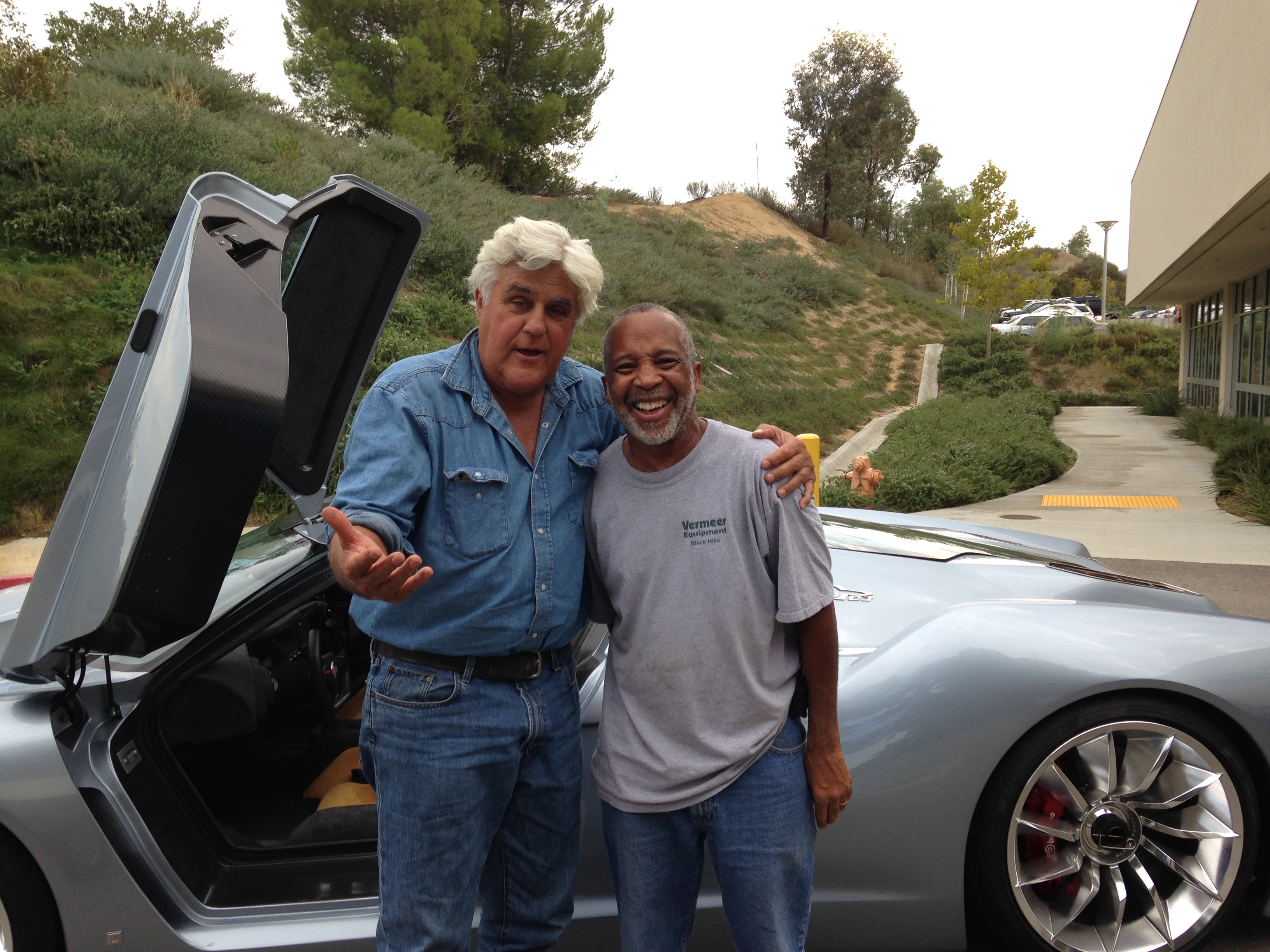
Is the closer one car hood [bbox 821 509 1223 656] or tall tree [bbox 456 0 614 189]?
car hood [bbox 821 509 1223 656]

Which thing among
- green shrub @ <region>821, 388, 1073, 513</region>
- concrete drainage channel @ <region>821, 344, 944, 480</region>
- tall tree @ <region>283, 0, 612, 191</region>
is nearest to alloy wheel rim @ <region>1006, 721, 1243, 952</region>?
green shrub @ <region>821, 388, 1073, 513</region>

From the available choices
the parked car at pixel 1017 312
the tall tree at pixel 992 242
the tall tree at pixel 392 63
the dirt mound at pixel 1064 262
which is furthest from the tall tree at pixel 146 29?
the dirt mound at pixel 1064 262

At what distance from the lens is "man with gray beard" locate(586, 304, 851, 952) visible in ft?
5.68

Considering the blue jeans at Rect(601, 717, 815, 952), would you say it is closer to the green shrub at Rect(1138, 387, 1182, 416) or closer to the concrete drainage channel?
the concrete drainage channel

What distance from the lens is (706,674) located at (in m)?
1.74

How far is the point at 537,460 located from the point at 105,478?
2.53 feet

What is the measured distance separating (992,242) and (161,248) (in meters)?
20.9

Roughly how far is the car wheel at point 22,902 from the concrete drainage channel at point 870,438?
1059 centimetres

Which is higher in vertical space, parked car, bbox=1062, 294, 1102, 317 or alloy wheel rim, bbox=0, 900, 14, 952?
parked car, bbox=1062, 294, 1102, 317

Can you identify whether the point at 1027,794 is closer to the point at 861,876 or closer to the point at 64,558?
the point at 861,876

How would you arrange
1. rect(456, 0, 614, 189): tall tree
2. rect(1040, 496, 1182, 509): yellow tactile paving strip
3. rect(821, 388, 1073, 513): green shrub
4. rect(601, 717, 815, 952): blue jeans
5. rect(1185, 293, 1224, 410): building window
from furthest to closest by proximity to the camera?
rect(456, 0, 614, 189): tall tree < rect(1185, 293, 1224, 410): building window < rect(821, 388, 1073, 513): green shrub < rect(1040, 496, 1182, 509): yellow tactile paving strip < rect(601, 717, 815, 952): blue jeans

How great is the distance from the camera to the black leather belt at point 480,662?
177 centimetres

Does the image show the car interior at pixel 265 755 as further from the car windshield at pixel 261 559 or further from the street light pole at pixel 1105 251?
the street light pole at pixel 1105 251

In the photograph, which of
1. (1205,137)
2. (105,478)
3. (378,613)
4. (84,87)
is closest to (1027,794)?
(378,613)
